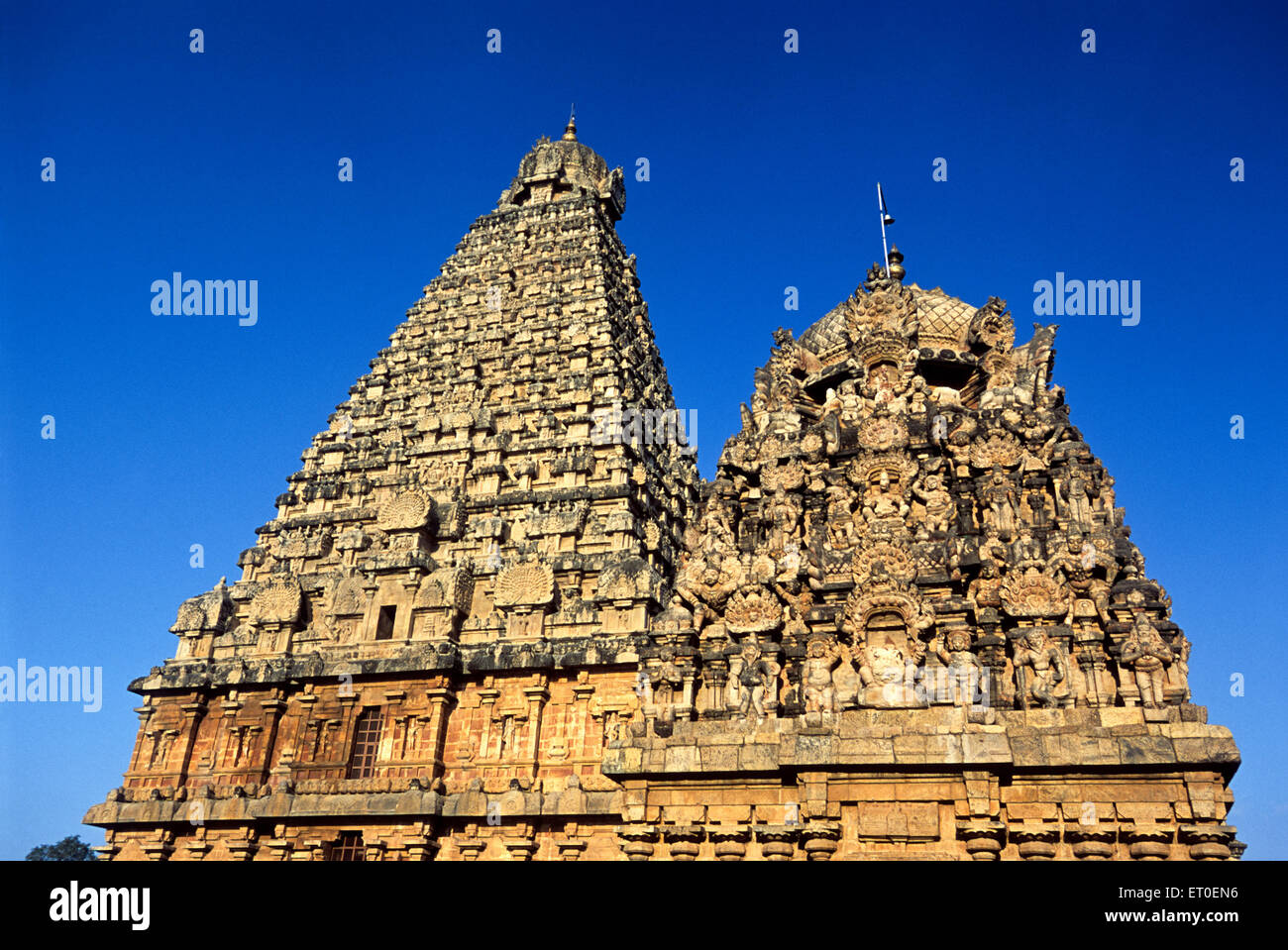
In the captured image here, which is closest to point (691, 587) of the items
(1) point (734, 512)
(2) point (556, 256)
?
(1) point (734, 512)

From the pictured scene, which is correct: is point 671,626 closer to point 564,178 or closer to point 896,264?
point 896,264

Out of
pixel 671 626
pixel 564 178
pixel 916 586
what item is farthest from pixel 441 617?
pixel 564 178

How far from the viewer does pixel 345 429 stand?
3209 centimetres

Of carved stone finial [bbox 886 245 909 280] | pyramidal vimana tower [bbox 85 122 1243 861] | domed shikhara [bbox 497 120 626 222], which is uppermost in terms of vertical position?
domed shikhara [bbox 497 120 626 222]

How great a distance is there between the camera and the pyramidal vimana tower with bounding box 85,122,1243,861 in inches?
588

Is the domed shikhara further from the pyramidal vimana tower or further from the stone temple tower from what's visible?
the stone temple tower

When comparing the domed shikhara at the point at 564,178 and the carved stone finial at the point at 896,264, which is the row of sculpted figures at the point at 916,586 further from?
the domed shikhara at the point at 564,178

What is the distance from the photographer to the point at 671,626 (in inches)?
708

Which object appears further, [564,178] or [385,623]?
[564,178]

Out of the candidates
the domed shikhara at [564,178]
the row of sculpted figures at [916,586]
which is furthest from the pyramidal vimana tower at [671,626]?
the domed shikhara at [564,178]

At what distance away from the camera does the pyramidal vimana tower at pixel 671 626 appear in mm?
14930

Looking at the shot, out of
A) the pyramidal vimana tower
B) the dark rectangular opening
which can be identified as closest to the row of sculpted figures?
the pyramidal vimana tower

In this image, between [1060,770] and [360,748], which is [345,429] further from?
[1060,770]
